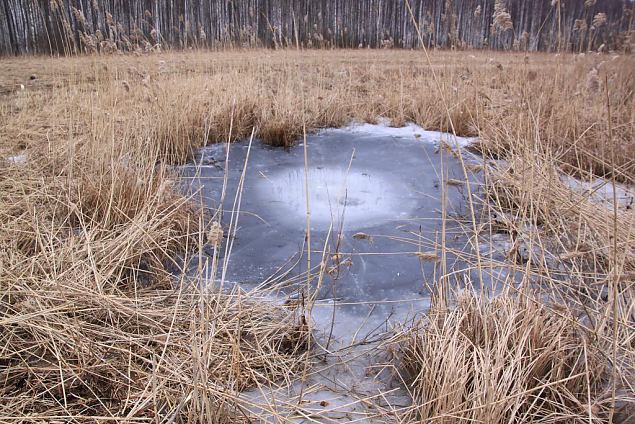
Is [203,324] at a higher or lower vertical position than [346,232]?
higher

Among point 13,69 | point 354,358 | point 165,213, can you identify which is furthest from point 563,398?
point 13,69

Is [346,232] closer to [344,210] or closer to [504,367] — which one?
[344,210]

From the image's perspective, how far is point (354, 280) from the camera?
1.89m

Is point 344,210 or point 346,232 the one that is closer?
point 344,210

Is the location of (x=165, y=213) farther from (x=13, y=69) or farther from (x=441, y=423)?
(x=13, y=69)

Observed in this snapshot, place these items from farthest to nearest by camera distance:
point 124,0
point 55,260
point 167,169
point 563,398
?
point 124,0
point 167,169
point 55,260
point 563,398

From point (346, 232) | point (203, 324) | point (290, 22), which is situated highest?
point (290, 22)

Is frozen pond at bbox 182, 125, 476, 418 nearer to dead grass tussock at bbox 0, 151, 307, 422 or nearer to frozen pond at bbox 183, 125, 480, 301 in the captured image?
frozen pond at bbox 183, 125, 480, 301

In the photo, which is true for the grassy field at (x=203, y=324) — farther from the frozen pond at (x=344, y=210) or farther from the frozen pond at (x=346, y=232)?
the frozen pond at (x=344, y=210)

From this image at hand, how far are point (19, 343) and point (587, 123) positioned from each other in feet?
11.9

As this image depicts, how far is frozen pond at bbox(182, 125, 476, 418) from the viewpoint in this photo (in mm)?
1510

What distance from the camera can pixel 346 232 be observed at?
2.29 meters

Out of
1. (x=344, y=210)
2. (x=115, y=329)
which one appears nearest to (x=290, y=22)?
(x=344, y=210)

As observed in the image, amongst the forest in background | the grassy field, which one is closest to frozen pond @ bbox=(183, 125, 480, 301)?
the grassy field
